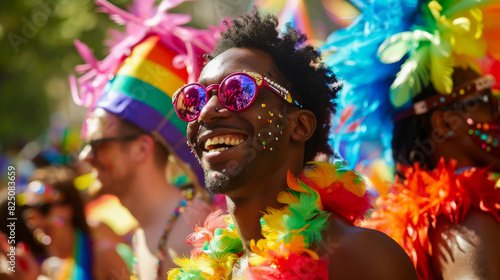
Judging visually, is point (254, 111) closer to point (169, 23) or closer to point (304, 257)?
point (304, 257)

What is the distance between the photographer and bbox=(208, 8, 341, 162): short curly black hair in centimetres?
237

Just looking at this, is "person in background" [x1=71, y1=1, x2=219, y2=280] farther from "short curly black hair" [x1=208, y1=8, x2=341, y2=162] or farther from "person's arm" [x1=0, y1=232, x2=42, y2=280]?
"short curly black hair" [x1=208, y1=8, x2=341, y2=162]

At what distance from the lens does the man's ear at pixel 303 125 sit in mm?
2281

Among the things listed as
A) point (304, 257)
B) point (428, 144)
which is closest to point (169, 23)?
point (428, 144)

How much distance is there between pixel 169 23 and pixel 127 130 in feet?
2.58

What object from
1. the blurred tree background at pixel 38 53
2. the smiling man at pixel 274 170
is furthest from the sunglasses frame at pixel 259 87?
the blurred tree background at pixel 38 53

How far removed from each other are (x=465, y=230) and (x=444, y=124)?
68 centimetres

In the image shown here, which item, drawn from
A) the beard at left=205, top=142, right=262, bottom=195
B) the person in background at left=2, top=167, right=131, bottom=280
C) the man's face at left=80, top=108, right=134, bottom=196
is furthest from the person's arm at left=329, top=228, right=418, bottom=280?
the person in background at left=2, top=167, right=131, bottom=280

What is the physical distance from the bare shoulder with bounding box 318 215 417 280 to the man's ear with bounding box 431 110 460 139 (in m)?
1.26

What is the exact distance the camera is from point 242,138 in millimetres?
2178

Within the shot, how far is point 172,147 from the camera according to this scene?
3.72 m

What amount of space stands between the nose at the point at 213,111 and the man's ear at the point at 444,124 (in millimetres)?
1388

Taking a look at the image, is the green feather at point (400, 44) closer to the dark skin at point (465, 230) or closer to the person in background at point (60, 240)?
the dark skin at point (465, 230)

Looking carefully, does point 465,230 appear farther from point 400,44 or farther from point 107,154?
point 107,154
